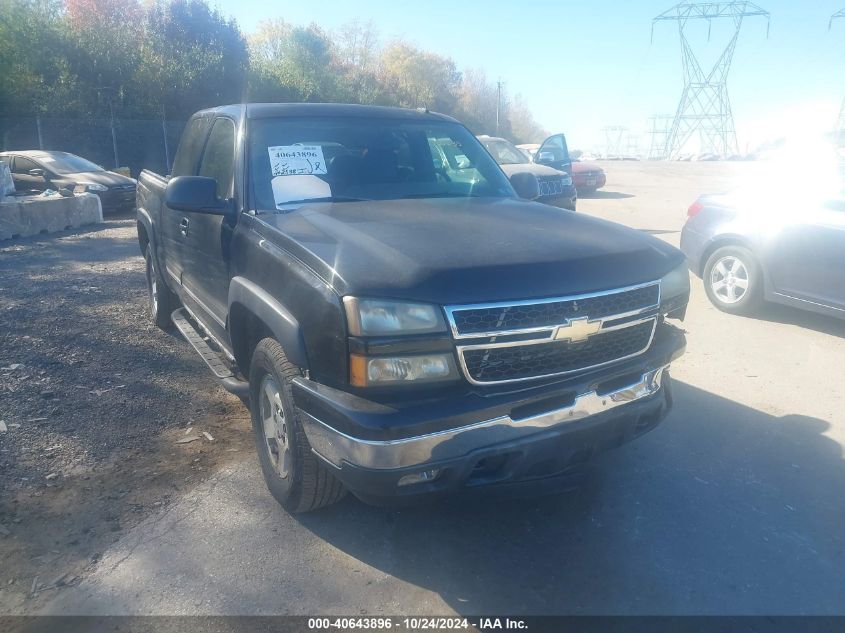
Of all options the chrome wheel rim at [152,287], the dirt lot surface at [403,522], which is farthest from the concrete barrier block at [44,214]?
the dirt lot surface at [403,522]

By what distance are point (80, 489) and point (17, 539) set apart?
18.2 inches

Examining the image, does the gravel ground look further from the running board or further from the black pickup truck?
the black pickup truck

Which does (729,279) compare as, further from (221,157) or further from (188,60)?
(188,60)

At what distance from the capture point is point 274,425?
339 centimetres

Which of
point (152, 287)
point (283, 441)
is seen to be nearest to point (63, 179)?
point (152, 287)

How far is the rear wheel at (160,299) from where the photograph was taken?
19.9ft

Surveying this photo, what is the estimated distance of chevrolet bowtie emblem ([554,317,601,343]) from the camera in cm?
279

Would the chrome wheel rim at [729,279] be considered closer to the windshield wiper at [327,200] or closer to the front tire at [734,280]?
the front tire at [734,280]

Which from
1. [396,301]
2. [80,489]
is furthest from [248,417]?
[396,301]

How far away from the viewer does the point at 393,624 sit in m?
2.70

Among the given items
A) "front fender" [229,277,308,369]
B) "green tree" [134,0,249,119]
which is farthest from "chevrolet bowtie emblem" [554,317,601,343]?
"green tree" [134,0,249,119]

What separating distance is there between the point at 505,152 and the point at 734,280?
28.0ft

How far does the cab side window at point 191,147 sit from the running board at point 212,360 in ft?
3.73

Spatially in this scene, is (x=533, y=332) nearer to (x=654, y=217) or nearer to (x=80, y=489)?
(x=80, y=489)
